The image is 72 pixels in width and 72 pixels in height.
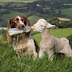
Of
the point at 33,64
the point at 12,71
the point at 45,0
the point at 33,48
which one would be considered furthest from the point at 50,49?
the point at 45,0

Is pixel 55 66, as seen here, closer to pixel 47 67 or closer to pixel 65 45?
pixel 47 67

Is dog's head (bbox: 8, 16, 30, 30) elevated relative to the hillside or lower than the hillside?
elevated

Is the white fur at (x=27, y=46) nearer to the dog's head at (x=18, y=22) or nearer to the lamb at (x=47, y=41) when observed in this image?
the lamb at (x=47, y=41)

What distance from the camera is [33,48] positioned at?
6055 millimetres

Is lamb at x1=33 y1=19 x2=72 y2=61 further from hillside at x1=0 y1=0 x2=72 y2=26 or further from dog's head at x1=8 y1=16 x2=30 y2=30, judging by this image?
hillside at x1=0 y1=0 x2=72 y2=26

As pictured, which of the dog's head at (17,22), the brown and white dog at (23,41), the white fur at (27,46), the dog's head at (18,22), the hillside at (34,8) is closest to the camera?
the dog's head at (18,22)

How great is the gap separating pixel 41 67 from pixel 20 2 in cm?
15446

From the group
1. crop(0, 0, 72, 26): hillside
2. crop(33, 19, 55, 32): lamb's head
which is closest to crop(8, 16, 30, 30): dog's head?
crop(33, 19, 55, 32): lamb's head

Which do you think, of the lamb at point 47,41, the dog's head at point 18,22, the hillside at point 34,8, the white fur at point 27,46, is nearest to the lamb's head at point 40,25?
the lamb at point 47,41

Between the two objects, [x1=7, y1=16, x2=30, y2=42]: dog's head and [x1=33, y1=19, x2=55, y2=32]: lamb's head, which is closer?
[x1=33, y1=19, x2=55, y2=32]: lamb's head

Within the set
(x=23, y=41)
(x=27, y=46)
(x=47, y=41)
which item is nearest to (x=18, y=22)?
(x=23, y=41)

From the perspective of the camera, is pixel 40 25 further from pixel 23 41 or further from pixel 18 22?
pixel 23 41

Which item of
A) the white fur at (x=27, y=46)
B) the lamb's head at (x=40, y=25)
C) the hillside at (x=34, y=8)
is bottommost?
the hillside at (x=34, y=8)

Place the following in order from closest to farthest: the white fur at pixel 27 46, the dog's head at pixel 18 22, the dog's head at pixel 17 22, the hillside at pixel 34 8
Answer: the dog's head at pixel 18 22, the dog's head at pixel 17 22, the white fur at pixel 27 46, the hillside at pixel 34 8
